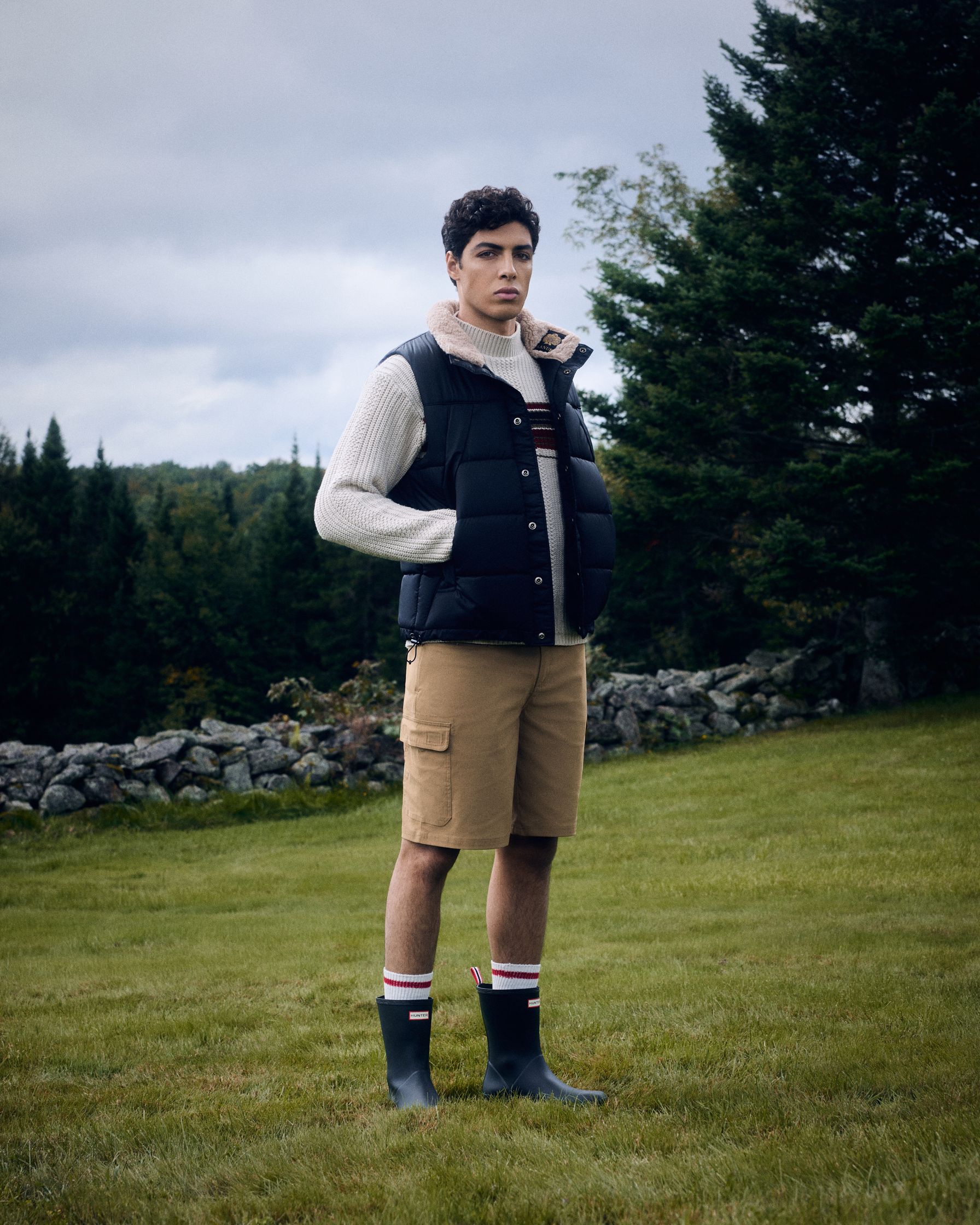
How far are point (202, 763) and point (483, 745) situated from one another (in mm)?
7938

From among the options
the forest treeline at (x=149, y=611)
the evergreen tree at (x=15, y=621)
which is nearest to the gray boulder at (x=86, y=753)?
the forest treeline at (x=149, y=611)

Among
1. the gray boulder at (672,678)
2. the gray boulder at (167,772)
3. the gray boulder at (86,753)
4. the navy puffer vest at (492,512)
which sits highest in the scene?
the navy puffer vest at (492,512)

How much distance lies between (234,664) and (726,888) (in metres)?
34.2

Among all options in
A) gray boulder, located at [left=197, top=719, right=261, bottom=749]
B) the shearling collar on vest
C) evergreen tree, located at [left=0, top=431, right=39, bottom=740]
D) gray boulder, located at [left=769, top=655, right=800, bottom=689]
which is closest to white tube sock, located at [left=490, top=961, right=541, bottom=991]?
the shearling collar on vest

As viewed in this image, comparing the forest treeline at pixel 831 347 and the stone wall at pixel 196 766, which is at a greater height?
the forest treeline at pixel 831 347

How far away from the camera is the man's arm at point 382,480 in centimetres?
242

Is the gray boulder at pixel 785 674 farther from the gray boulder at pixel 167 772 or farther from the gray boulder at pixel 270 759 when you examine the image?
the gray boulder at pixel 167 772

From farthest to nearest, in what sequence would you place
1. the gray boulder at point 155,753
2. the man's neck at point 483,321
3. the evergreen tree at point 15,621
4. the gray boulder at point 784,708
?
the evergreen tree at point 15,621
the gray boulder at point 784,708
the gray boulder at point 155,753
the man's neck at point 483,321

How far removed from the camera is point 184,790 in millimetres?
9477

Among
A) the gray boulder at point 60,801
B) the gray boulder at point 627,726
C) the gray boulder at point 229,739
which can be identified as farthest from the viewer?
the gray boulder at point 627,726

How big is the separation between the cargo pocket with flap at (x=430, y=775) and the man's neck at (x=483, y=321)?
1.03 m

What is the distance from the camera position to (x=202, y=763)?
978 cm

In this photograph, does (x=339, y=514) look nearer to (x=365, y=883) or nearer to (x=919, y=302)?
→ (x=365, y=883)

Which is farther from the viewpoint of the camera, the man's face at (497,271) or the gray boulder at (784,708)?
the gray boulder at (784,708)
